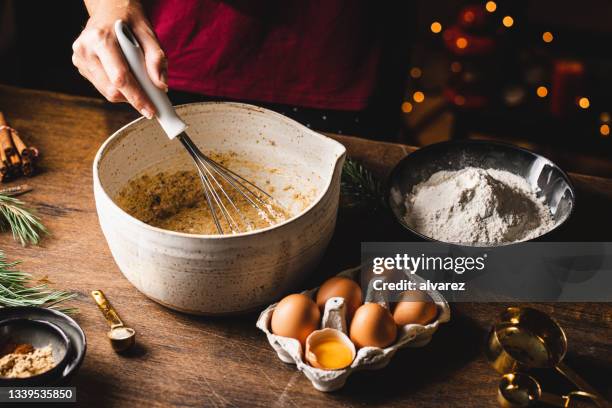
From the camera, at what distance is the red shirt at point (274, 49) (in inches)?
48.2

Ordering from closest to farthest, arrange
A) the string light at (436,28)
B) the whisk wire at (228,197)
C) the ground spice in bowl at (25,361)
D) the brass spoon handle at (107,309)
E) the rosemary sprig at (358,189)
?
the ground spice in bowl at (25,361) < the brass spoon handle at (107,309) < the whisk wire at (228,197) < the rosemary sprig at (358,189) < the string light at (436,28)

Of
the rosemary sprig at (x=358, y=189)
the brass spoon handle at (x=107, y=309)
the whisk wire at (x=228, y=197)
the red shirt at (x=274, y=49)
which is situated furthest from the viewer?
the red shirt at (x=274, y=49)

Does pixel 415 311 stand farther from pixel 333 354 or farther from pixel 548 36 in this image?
pixel 548 36

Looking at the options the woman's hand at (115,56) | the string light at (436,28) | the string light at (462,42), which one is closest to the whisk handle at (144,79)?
the woman's hand at (115,56)

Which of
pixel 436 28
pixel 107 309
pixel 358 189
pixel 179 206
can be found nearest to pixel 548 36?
pixel 436 28

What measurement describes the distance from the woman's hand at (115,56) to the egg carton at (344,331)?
349 millimetres

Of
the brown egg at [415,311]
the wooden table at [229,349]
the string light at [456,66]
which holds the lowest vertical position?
the wooden table at [229,349]

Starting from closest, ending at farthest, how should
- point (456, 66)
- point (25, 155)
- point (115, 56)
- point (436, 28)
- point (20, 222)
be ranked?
point (115, 56) → point (20, 222) → point (25, 155) → point (456, 66) → point (436, 28)

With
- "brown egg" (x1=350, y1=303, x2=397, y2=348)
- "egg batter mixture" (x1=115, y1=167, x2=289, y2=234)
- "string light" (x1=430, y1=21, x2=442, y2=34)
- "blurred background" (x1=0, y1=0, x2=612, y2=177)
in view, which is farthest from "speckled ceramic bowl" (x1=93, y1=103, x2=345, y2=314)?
"string light" (x1=430, y1=21, x2=442, y2=34)

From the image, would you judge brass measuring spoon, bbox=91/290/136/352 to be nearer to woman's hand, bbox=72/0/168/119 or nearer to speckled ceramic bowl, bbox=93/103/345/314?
speckled ceramic bowl, bbox=93/103/345/314

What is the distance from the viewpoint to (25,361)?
0.78m

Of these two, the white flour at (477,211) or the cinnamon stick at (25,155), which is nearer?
the white flour at (477,211)

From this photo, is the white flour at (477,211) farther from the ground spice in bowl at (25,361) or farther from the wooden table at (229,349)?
the ground spice in bowl at (25,361)

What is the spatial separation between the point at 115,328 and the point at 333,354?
0.30m
